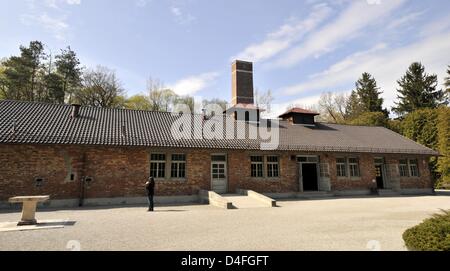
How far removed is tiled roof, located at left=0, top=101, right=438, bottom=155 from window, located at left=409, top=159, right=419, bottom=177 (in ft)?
3.43

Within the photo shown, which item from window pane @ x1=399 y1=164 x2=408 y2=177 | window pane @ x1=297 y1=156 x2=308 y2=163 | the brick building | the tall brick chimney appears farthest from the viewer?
the tall brick chimney

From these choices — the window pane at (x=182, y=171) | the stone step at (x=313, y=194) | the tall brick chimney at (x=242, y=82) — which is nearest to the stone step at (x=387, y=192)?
the stone step at (x=313, y=194)

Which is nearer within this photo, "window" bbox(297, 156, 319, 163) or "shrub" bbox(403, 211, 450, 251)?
"shrub" bbox(403, 211, 450, 251)

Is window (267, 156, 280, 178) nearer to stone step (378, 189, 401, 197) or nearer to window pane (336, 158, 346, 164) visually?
window pane (336, 158, 346, 164)

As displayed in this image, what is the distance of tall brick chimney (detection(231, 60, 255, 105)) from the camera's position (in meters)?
23.3

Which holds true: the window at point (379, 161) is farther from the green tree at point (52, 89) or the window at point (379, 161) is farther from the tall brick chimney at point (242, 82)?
the green tree at point (52, 89)

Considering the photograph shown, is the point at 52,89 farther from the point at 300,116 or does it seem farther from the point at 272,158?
the point at 300,116

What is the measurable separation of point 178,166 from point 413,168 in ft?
64.1

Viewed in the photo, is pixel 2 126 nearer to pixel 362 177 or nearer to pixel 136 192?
pixel 136 192

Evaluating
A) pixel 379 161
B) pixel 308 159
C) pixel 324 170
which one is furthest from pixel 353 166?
pixel 308 159

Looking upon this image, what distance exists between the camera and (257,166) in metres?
18.2

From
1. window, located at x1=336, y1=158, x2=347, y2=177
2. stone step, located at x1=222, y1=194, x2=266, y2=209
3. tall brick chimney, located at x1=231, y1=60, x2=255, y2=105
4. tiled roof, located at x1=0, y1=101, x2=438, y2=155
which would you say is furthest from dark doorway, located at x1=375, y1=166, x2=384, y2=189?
stone step, located at x1=222, y1=194, x2=266, y2=209
